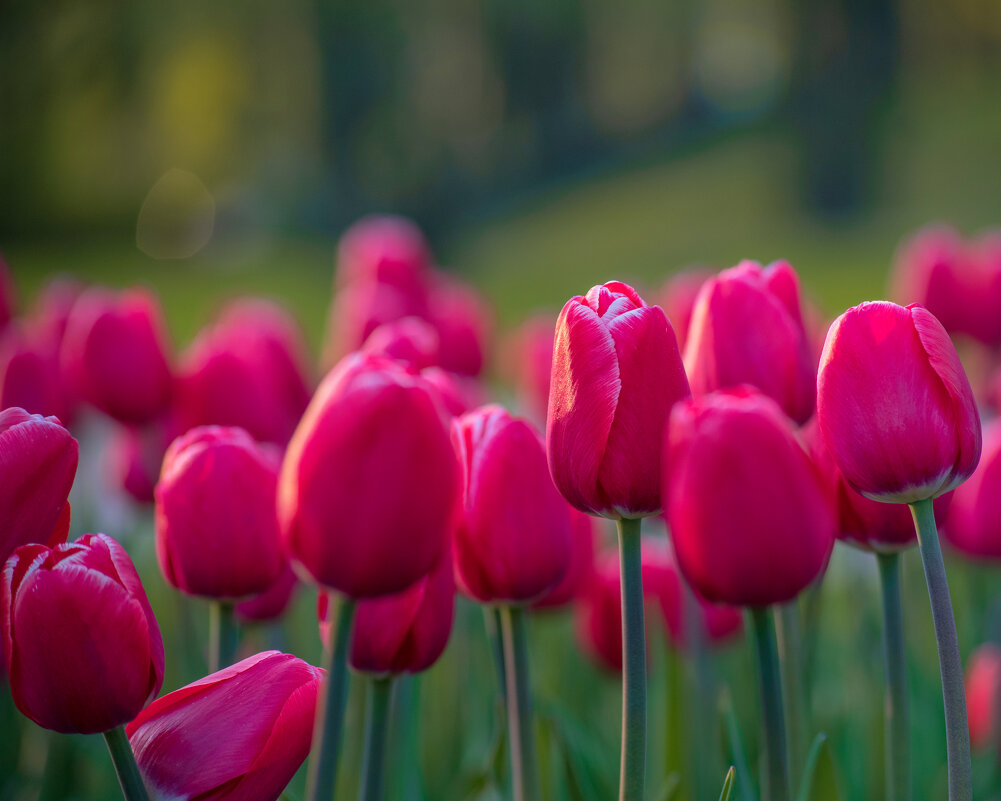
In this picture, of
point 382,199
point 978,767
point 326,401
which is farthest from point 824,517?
point 382,199

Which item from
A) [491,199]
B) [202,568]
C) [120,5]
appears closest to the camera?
[202,568]

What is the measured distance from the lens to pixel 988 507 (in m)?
1.29

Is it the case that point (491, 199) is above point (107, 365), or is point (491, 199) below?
above

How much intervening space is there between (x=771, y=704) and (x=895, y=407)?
8.2 inches

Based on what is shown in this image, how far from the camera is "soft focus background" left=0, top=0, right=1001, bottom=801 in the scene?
41.3 ft

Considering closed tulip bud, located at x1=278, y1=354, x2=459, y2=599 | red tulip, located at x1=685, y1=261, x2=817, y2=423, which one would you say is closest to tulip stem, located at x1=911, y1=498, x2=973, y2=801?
red tulip, located at x1=685, y1=261, x2=817, y2=423

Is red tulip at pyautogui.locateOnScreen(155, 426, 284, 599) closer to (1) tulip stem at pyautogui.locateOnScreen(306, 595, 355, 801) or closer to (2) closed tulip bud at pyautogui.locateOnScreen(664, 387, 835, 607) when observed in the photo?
(1) tulip stem at pyautogui.locateOnScreen(306, 595, 355, 801)

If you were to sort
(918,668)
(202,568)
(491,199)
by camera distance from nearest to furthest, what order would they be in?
(202,568)
(918,668)
(491,199)

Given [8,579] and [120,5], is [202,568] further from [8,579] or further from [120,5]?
[120,5]

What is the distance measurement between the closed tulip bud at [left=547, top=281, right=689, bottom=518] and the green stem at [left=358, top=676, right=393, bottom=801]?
0.21 meters

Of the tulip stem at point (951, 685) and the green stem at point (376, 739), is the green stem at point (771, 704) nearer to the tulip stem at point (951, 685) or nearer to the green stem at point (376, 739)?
the tulip stem at point (951, 685)

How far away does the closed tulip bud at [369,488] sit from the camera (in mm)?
607

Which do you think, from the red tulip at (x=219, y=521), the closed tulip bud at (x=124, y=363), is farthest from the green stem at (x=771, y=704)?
the closed tulip bud at (x=124, y=363)

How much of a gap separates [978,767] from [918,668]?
24cm
